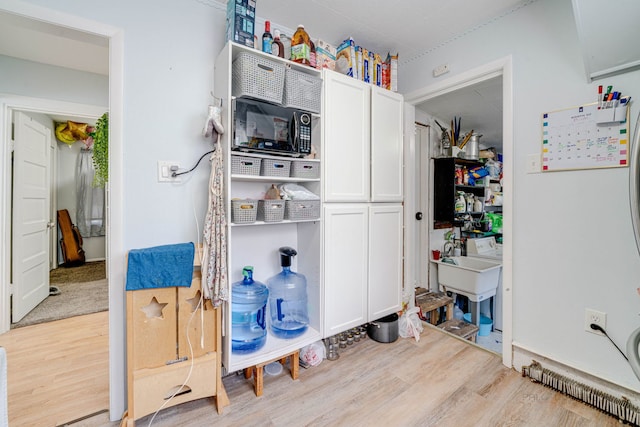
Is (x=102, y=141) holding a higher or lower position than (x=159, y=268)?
higher

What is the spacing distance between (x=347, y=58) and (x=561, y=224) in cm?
177

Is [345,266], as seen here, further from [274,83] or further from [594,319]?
[594,319]

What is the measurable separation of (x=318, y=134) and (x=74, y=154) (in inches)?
204

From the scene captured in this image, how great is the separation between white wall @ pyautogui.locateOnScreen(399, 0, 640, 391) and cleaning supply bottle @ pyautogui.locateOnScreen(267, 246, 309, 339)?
145cm

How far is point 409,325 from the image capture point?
2.31 meters

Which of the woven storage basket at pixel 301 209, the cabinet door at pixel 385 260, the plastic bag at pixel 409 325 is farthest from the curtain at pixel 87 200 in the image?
the plastic bag at pixel 409 325

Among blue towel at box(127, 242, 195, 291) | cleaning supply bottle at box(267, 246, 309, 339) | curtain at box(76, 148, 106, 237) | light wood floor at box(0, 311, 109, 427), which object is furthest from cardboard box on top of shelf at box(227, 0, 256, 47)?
curtain at box(76, 148, 106, 237)

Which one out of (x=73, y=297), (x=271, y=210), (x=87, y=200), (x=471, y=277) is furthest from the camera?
Result: (x=87, y=200)

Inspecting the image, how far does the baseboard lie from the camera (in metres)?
1.45

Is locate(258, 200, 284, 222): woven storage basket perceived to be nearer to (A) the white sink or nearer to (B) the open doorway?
(A) the white sink

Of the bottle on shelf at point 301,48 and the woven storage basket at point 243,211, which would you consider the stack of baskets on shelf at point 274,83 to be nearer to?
the bottle on shelf at point 301,48

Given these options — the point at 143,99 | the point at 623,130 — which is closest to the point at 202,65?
the point at 143,99

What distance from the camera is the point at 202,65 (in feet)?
5.56

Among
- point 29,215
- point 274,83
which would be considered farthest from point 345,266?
point 29,215
